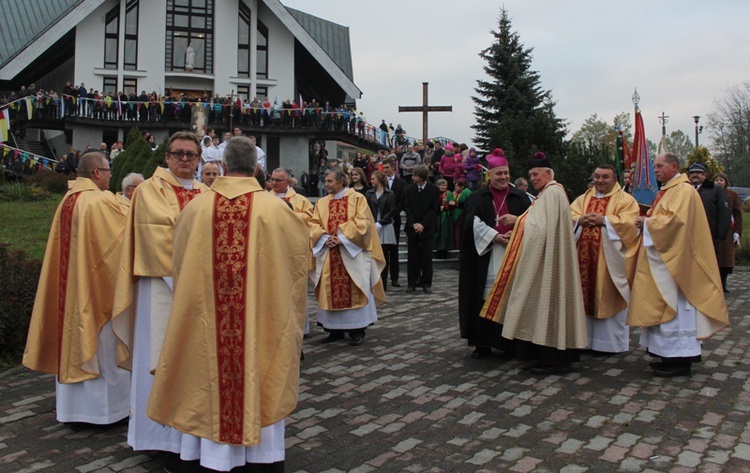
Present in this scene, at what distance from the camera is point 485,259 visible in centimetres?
678

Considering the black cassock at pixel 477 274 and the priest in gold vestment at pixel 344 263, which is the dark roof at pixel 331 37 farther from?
the black cassock at pixel 477 274

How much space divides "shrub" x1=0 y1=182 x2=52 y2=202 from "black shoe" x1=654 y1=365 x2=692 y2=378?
17703mm

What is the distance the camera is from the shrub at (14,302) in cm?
671

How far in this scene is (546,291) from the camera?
5996 mm

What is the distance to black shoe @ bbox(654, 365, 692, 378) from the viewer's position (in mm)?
5950

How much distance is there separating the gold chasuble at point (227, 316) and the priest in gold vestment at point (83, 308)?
1.24 m

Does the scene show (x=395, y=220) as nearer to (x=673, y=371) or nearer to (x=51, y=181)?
(x=673, y=371)

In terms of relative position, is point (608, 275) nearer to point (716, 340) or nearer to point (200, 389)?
point (716, 340)

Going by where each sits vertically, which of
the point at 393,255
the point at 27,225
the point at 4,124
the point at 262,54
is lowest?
the point at 393,255

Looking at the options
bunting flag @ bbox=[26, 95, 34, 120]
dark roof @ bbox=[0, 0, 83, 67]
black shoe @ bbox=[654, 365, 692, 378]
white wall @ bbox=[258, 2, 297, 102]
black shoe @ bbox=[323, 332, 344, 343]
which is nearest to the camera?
black shoe @ bbox=[654, 365, 692, 378]

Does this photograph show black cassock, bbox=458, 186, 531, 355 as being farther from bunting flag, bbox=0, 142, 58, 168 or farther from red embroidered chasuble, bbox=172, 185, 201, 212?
bunting flag, bbox=0, 142, 58, 168

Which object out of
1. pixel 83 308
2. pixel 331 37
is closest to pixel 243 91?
pixel 331 37

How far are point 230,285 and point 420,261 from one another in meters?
7.70

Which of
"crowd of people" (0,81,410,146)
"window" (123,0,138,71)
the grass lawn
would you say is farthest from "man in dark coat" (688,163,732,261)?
"window" (123,0,138,71)
